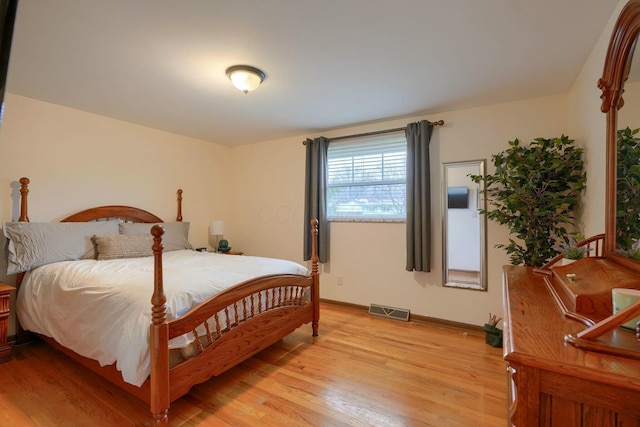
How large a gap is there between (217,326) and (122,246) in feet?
5.93

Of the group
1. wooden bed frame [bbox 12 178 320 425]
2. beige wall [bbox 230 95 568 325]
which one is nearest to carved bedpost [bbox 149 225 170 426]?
wooden bed frame [bbox 12 178 320 425]

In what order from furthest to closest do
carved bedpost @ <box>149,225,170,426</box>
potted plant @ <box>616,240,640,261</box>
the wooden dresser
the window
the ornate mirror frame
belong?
the window < carved bedpost @ <box>149,225,170,426</box> < the ornate mirror frame < potted plant @ <box>616,240,640,261</box> < the wooden dresser

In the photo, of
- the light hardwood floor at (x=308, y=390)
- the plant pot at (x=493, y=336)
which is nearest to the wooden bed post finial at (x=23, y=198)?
the light hardwood floor at (x=308, y=390)

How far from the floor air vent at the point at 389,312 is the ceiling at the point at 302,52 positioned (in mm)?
2306

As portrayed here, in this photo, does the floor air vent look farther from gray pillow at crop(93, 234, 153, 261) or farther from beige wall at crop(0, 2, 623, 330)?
gray pillow at crop(93, 234, 153, 261)

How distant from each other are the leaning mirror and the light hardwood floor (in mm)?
668

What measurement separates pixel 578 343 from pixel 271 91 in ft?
8.89

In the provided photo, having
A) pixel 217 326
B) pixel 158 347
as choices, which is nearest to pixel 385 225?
pixel 217 326

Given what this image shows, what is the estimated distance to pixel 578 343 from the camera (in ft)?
2.52

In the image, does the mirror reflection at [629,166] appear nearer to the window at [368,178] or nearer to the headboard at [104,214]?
the window at [368,178]

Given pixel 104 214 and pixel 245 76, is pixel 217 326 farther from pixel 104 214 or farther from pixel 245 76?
pixel 104 214

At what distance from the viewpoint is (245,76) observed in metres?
2.28

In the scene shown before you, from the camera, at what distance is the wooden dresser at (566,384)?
0.65m

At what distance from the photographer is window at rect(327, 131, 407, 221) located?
3.54 meters
